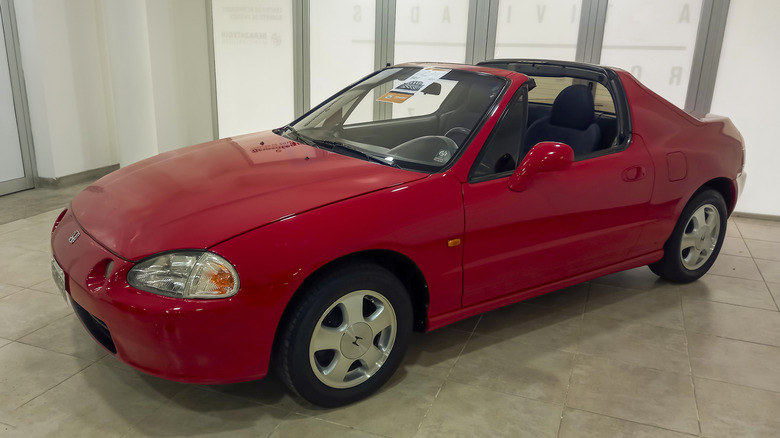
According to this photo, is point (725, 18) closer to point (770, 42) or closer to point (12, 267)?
point (770, 42)

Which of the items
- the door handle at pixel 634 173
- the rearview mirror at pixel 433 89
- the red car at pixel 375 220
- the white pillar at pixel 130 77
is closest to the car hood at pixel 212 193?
the red car at pixel 375 220

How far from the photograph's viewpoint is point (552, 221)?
2.87 m

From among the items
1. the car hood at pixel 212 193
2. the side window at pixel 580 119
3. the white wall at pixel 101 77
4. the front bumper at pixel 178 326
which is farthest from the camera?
the white wall at pixel 101 77

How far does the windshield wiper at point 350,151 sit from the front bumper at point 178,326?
0.85 m

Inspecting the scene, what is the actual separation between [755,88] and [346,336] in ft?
15.8

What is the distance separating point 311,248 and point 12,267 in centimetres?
268

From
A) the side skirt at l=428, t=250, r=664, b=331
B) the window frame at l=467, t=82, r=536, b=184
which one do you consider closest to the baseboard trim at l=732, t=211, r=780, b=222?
the side skirt at l=428, t=250, r=664, b=331

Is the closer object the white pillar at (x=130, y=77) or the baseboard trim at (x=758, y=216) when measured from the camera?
the baseboard trim at (x=758, y=216)

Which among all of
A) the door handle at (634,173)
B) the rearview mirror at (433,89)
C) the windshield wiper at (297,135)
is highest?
the rearview mirror at (433,89)

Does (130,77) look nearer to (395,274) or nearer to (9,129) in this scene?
(9,129)

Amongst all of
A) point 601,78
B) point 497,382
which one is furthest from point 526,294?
point 601,78

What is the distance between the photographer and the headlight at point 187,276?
6.73 feet

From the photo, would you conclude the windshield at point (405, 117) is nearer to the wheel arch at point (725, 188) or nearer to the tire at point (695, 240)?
the tire at point (695, 240)

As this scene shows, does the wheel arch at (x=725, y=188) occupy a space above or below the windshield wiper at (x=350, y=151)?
below
